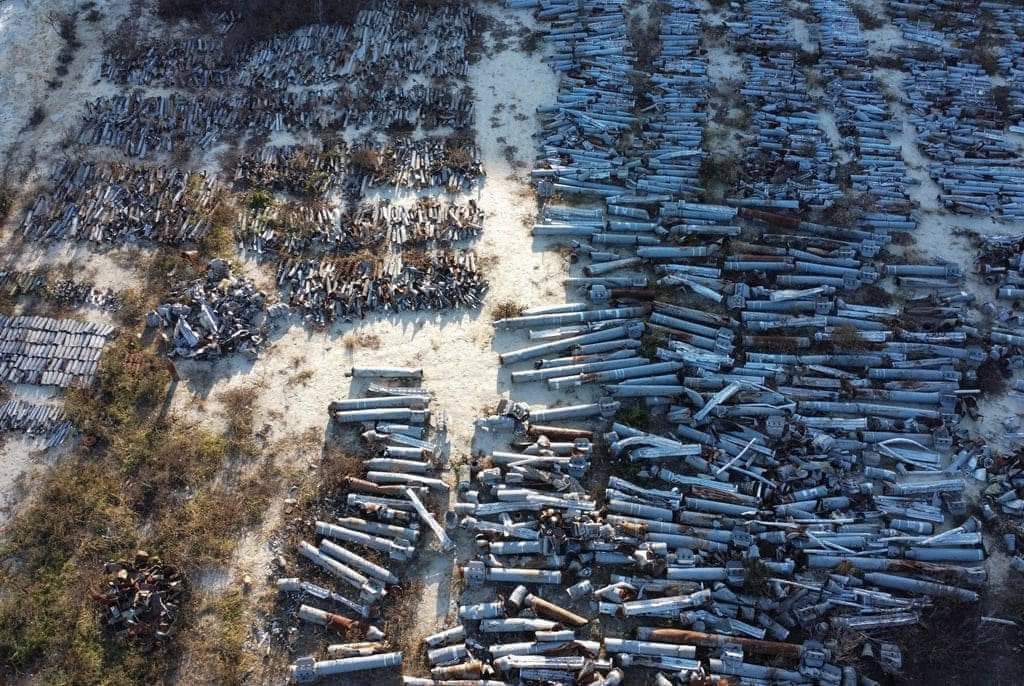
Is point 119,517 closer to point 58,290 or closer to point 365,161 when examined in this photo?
point 58,290

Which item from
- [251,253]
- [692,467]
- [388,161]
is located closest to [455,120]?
[388,161]

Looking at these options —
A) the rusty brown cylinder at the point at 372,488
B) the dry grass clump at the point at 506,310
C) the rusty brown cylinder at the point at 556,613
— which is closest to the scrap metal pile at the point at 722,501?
the rusty brown cylinder at the point at 556,613

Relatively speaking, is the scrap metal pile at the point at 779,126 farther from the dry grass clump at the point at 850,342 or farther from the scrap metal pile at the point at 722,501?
the dry grass clump at the point at 850,342

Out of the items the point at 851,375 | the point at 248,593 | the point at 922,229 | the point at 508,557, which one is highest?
the point at 922,229

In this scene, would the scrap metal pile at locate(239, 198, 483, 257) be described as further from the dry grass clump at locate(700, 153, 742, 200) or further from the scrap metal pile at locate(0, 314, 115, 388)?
the dry grass clump at locate(700, 153, 742, 200)

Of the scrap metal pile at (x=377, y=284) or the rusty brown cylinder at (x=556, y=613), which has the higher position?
the scrap metal pile at (x=377, y=284)

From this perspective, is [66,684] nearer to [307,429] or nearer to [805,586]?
[307,429]
